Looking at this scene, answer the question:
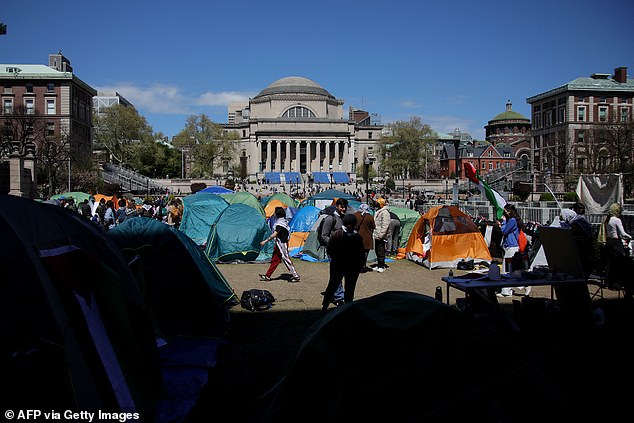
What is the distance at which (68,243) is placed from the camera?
4.57 m

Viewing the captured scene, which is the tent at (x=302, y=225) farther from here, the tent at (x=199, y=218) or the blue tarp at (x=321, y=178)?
the blue tarp at (x=321, y=178)

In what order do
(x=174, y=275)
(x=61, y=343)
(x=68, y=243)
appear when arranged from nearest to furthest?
1. (x=61, y=343)
2. (x=68, y=243)
3. (x=174, y=275)

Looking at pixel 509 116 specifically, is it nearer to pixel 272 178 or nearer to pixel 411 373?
pixel 272 178

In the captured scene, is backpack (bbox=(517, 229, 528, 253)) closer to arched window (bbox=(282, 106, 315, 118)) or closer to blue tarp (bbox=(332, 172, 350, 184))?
A: blue tarp (bbox=(332, 172, 350, 184))

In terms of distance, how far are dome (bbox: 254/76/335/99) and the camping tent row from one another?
92761mm

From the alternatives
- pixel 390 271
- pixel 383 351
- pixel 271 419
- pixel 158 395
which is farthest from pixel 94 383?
pixel 390 271

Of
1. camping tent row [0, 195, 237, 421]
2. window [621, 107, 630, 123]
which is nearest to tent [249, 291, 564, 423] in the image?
camping tent row [0, 195, 237, 421]

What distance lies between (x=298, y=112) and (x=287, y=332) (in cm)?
9025

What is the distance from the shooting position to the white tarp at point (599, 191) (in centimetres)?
1627

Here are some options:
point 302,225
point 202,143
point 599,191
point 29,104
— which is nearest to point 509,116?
point 202,143

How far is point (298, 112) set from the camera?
95125 mm

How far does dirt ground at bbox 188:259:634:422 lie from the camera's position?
15.3 ft

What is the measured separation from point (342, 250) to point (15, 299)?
15.4 feet

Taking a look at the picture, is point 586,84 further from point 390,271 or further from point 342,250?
point 342,250
